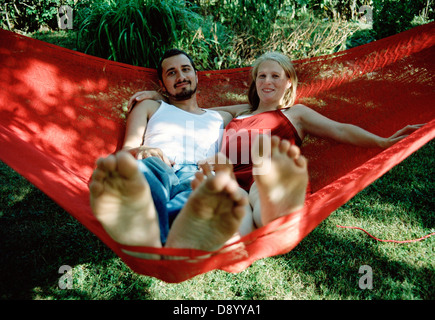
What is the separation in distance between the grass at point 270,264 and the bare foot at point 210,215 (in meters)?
0.60

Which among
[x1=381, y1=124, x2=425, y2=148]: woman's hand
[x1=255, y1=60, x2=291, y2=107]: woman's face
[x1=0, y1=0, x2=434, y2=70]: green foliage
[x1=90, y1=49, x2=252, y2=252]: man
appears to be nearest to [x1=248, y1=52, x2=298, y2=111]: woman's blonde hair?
[x1=255, y1=60, x2=291, y2=107]: woman's face

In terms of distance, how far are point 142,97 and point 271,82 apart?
27.4 inches

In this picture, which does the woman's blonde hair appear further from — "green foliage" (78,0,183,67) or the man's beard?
"green foliage" (78,0,183,67)

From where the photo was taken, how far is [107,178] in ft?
2.59

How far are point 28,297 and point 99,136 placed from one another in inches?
31.5

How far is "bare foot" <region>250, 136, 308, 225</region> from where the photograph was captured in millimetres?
911

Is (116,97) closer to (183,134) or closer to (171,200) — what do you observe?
(183,134)

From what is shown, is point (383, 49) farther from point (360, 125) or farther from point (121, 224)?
point (121, 224)

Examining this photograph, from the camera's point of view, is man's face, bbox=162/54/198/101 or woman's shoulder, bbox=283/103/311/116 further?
man's face, bbox=162/54/198/101

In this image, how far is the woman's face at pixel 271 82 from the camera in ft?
5.37

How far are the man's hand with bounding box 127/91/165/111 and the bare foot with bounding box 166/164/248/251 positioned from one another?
1.02 m

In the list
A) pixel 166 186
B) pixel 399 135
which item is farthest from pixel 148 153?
pixel 399 135

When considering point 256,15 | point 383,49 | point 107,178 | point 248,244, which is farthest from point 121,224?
point 256,15

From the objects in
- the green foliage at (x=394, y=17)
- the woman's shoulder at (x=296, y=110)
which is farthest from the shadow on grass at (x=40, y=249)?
the green foliage at (x=394, y=17)
